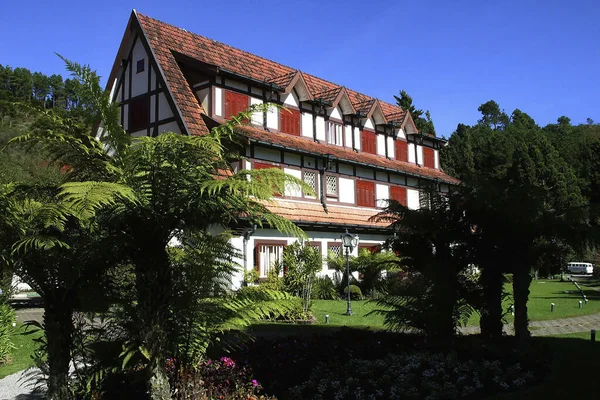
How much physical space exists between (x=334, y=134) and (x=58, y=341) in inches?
800

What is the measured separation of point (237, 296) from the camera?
684 cm

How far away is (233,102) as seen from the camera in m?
20.9

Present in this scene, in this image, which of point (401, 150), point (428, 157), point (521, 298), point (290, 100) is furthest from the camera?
point (428, 157)

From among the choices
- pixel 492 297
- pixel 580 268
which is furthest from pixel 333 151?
pixel 580 268

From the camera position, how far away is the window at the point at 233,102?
20.7m

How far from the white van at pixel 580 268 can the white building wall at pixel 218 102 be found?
1834 inches

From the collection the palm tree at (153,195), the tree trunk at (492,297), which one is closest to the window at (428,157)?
the tree trunk at (492,297)

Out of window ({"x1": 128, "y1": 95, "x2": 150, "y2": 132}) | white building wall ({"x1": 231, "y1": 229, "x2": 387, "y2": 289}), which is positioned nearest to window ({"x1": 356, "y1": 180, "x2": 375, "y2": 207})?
white building wall ({"x1": 231, "y1": 229, "x2": 387, "y2": 289})

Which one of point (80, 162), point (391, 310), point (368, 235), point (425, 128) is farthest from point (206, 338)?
point (425, 128)

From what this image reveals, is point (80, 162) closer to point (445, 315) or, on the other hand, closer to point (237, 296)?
point (237, 296)

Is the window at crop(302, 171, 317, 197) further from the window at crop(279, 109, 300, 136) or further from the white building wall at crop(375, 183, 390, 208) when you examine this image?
the white building wall at crop(375, 183, 390, 208)

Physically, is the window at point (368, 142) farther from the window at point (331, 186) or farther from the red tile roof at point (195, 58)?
the window at point (331, 186)

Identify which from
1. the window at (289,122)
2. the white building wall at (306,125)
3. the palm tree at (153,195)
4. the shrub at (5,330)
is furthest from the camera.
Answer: the white building wall at (306,125)

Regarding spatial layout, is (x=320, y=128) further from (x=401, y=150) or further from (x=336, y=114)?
(x=401, y=150)
